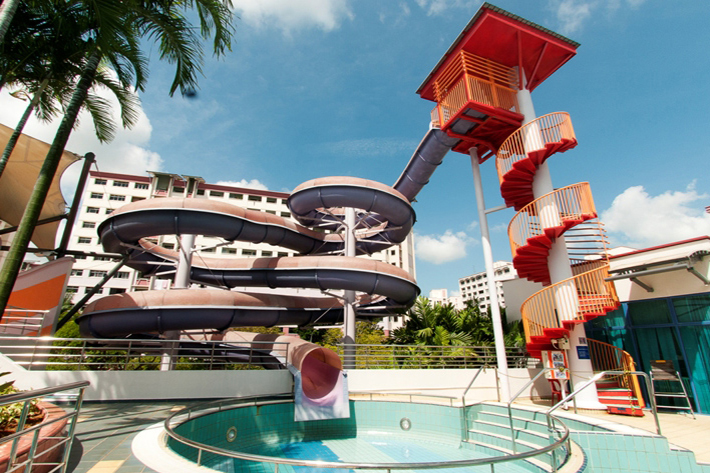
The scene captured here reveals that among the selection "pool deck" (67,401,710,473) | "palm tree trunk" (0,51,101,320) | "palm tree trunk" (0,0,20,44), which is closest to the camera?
"pool deck" (67,401,710,473)

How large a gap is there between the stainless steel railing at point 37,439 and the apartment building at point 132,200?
43.2 m

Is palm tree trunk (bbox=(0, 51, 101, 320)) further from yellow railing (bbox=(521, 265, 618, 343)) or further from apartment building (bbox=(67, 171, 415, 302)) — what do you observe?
apartment building (bbox=(67, 171, 415, 302))

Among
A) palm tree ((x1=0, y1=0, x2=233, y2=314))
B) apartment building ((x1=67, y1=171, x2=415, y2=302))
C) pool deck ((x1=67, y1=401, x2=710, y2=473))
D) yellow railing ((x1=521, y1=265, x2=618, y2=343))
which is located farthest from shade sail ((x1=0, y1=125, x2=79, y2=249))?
apartment building ((x1=67, y1=171, x2=415, y2=302))

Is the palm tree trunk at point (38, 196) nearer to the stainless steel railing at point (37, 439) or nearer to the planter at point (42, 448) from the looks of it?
the planter at point (42, 448)

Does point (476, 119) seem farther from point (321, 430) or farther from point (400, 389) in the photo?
point (321, 430)

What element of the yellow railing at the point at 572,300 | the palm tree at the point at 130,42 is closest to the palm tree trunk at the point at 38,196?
the palm tree at the point at 130,42

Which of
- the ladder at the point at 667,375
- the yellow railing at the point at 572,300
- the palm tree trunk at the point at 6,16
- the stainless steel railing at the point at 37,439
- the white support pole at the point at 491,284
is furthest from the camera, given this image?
the white support pole at the point at 491,284

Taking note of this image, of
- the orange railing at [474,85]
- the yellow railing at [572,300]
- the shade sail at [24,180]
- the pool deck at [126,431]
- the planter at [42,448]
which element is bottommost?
the pool deck at [126,431]

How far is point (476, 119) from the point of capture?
1293 cm

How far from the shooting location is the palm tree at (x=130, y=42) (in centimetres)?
720

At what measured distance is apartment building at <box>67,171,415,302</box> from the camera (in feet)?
146

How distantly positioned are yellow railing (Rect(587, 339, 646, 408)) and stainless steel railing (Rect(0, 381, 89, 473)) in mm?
12584

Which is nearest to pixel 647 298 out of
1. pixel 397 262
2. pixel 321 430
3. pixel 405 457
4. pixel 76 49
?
pixel 405 457

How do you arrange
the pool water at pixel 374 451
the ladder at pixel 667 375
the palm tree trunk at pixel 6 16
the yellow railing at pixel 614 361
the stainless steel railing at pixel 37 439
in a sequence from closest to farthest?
1. the stainless steel railing at pixel 37 439
2. the palm tree trunk at pixel 6 16
3. the pool water at pixel 374 451
4. the ladder at pixel 667 375
5. the yellow railing at pixel 614 361
